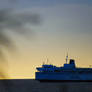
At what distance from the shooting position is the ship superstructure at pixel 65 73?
Result: 142125 mm

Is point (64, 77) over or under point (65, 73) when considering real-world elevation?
under

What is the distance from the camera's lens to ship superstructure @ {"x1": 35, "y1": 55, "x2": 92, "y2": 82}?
142125 mm

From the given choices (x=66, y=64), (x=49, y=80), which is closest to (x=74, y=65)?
(x=66, y=64)

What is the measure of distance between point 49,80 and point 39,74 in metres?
5.41

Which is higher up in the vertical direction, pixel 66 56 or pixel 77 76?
pixel 66 56

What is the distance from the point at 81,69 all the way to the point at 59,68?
33.1 ft

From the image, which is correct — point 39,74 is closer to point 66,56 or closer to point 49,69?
point 49,69

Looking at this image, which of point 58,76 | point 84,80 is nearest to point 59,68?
point 58,76

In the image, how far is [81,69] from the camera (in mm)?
142625

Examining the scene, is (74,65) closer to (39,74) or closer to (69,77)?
(69,77)

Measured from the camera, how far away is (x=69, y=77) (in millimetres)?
142500

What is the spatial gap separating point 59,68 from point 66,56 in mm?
8144

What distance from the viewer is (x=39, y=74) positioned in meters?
145

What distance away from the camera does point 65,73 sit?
14238 centimetres
